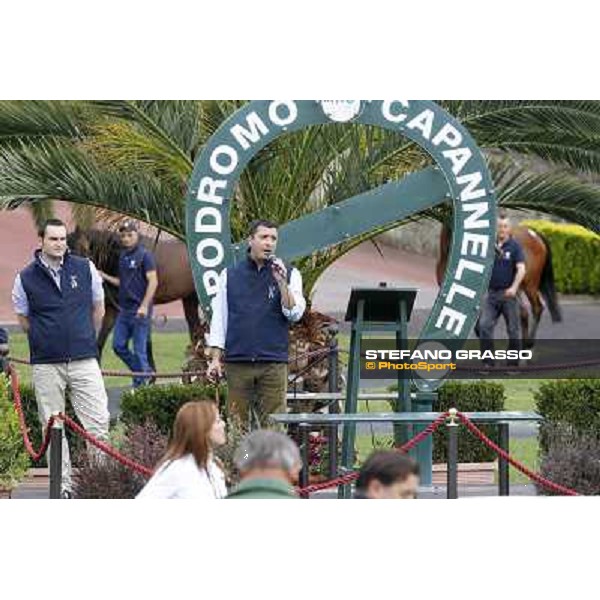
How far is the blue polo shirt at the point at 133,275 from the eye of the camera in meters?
17.3

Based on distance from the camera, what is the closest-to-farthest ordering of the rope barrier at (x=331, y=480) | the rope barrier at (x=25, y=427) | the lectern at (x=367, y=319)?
the rope barrier at (x=331, y=480) < the rope barrier at (x=25, y=427) < the lectern at (x=367, y=319)

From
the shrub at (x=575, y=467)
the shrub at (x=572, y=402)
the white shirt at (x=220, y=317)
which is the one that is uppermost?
the white shirt at (x=220, y=317)

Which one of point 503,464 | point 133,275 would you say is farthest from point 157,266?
point 503,464

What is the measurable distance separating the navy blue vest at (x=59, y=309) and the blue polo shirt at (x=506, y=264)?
10.3 ft

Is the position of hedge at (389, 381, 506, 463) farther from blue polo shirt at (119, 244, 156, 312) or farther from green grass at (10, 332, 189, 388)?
blue polo shirt at (119, 244, 156, 312)

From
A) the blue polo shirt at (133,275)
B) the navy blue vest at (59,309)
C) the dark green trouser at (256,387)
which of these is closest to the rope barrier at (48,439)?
the navy blue vest at (59,309)

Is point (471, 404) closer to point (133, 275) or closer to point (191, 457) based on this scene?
point (133, 275)

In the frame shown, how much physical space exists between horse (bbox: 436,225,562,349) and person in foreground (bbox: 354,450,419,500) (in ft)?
22.9

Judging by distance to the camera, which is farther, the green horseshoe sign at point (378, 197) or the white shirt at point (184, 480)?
the green horseshoe sign at point (378, 197)

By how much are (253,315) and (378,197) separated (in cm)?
179

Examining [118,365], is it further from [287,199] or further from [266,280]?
[266,280]

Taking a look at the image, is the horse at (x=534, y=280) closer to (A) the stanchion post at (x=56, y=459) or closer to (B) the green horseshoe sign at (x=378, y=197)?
(B) the green horseshoe sign at (x=378, y=197)

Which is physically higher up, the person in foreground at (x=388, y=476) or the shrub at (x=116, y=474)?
the person in foreground at (x=388, y=476)

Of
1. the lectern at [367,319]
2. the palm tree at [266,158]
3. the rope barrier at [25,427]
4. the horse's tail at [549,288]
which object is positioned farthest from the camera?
the horse's tail at [549,288]
